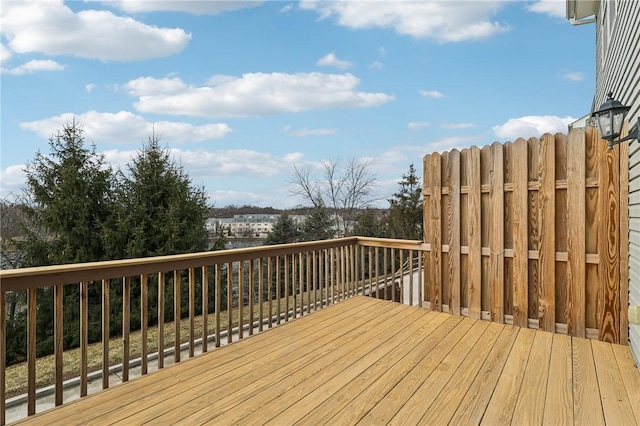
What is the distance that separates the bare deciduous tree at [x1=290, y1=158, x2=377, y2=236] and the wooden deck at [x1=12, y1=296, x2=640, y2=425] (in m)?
9.76

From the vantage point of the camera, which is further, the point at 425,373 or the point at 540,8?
the point at 540,8

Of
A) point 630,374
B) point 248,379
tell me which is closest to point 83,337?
point 248,379

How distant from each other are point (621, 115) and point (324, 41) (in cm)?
815

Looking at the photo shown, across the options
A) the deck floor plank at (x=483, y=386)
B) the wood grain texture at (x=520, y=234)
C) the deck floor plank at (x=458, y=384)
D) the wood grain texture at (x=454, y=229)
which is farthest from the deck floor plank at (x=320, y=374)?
the wood grain texture at (x=520, y=234)

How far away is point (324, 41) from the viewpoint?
29.9ft

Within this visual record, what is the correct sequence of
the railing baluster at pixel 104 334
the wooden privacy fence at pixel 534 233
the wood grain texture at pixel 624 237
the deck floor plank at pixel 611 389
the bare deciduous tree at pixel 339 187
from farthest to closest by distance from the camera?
1. the bare deciduous tree at pixel 339 187
2. the wooden privacy fence at pixel 534 233
3. the wood grain texture at pixel 624 237
4. the railing baluster at pixel 104 334
5. the deck floor plank at pixel 611 389

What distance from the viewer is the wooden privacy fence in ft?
9.37

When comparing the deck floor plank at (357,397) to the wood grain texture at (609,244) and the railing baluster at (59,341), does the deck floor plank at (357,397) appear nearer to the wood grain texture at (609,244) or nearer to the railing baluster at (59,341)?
the railing baluster at (59,341)

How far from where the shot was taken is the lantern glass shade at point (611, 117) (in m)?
2.25

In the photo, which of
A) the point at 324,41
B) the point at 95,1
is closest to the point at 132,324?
the point at 95,1

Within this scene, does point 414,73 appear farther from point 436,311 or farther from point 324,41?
point 436,311

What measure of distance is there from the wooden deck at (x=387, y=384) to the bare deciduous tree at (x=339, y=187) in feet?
32.0

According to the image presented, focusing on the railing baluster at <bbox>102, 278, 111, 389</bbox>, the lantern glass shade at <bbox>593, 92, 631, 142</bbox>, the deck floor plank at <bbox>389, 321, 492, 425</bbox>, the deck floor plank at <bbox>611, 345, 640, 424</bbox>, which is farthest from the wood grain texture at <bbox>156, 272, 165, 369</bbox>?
the lantern glass shade at <bbox>593, 92, 631, 142</bbox>

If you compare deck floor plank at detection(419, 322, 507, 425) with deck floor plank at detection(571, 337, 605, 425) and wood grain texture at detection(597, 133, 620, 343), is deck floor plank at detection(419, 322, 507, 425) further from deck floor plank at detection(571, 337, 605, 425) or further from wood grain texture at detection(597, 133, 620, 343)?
wood grain texture at detection(597, 133, 620, 343)
